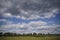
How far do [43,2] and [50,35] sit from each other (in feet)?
3.40

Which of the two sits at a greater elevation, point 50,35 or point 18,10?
point 18,10

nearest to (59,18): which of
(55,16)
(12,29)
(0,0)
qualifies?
(55,16)

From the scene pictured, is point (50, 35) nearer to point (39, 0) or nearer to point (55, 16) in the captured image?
point (55, 16)

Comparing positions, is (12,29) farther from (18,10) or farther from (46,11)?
(46,11)

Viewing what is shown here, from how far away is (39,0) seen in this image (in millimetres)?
3377

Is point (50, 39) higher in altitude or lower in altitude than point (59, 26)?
lower

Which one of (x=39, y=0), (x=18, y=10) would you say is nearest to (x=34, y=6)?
(x=39, y=0)

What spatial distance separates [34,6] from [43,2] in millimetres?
306

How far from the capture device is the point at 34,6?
3.39 m

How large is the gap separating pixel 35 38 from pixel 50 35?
1.52ft

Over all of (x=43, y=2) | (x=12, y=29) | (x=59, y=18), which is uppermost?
(x=43, y=2)

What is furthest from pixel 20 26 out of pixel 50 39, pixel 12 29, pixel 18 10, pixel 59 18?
pixel 59 18

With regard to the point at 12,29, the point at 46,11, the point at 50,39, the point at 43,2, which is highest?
the point at 43,2

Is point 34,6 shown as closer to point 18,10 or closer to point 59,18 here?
point 18,10
